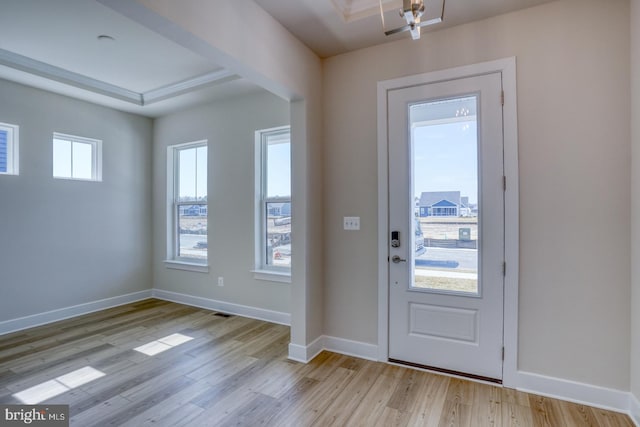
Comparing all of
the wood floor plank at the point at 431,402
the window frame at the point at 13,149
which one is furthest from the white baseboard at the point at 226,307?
the window frame at the point at 13,149

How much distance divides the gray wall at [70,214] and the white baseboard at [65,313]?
6 centimetres

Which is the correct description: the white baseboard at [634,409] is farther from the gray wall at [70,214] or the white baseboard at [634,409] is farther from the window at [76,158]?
the window at [76,158]

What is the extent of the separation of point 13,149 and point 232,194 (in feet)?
7.79

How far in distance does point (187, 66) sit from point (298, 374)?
3182mm

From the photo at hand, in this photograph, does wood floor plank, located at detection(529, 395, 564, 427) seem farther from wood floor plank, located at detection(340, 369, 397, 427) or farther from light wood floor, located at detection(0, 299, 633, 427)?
wood floor plank, located at detection(340, 369, 397, 427)

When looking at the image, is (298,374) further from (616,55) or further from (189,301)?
(616,55)

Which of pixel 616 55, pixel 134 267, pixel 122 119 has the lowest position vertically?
pixel 134 267

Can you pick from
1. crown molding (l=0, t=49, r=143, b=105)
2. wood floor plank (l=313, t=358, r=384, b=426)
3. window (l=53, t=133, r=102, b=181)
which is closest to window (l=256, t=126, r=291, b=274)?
wood floor plank (l=313, t=358, r=384, b=426)

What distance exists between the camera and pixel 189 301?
449 centimetres

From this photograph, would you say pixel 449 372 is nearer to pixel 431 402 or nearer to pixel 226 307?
pixel 431 402

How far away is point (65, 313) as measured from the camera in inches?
154

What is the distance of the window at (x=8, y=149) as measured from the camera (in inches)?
136

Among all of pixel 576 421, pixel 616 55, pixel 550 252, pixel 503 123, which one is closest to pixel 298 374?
pixel 576 421

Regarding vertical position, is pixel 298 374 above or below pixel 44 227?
below
